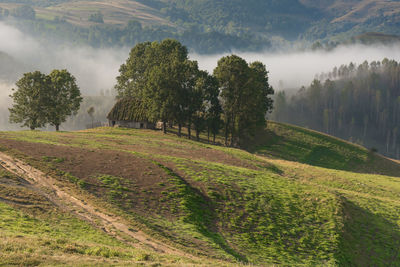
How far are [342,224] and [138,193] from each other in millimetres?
23407

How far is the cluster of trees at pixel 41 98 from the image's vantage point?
84.0 m

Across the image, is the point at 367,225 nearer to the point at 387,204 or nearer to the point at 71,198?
the point at 387,204

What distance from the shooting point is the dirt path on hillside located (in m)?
28.5

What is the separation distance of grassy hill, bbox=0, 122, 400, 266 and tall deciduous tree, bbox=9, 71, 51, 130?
36.8 m

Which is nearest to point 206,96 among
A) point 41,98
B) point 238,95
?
point 238,95

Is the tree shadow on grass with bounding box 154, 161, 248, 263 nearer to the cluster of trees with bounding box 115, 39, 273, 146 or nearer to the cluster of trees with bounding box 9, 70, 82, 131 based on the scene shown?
the cluster of trees with bounding box 115, 39, 273, 146

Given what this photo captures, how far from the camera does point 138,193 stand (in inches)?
1486

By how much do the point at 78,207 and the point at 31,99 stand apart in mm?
61945

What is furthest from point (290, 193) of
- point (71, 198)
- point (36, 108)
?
point (36, 108)

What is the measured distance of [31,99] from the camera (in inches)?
3337

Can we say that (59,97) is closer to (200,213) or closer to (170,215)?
(170,215)

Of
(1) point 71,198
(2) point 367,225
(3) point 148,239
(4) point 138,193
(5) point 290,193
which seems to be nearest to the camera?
(3) point 148,239

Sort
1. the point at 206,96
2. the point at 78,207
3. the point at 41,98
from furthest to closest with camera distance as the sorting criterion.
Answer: the point at 206,96 → the point at 41,98 → the point at 78,207

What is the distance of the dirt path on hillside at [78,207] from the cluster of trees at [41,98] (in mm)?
47234
